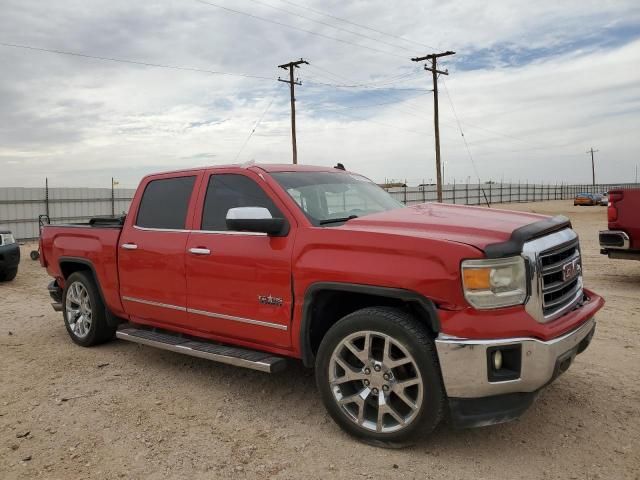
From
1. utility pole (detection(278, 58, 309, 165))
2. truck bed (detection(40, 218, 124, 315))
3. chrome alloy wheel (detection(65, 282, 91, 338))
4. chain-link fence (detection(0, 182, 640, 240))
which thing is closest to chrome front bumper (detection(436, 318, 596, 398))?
truck bed (detection(40, 218, 124, 315))

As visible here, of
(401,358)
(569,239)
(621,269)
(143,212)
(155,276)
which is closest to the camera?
(401,358)

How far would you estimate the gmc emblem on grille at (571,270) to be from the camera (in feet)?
11.4

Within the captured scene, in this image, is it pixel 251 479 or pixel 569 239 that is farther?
pixel 569 239

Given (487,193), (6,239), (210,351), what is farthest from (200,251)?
(487,193)

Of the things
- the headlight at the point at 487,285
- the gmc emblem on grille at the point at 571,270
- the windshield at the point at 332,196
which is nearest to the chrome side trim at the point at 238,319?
the windshield at the point at 332,196

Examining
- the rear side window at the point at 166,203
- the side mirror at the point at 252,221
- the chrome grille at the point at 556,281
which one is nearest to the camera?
the chrome grille at the point at 556,281

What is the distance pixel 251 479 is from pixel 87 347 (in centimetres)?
346

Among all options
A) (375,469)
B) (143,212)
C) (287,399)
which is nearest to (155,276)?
(143,212)

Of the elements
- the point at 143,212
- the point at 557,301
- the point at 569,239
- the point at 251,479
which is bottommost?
the point at 251,479

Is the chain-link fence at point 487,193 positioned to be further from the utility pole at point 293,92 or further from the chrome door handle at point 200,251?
the chrome door handle at point 200,251

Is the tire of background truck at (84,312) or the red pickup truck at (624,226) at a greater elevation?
the red pickup truck at (624,226)

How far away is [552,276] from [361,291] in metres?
1.17

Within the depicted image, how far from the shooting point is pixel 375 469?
123 inches

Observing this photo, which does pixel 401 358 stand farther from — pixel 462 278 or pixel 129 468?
pixel 129 468
